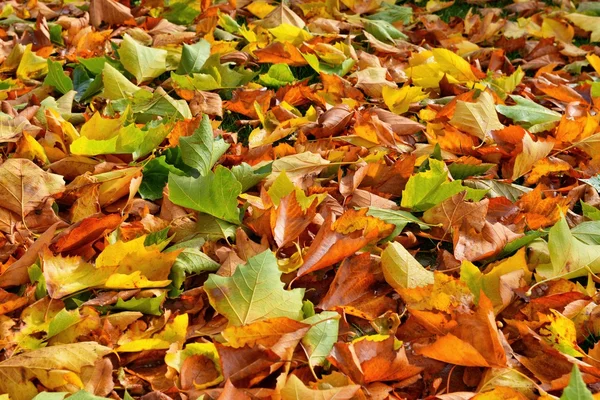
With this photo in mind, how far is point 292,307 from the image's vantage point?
1397 millimetres

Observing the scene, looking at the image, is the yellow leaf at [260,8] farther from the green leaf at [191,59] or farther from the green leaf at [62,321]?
the green leaf at [62,321]

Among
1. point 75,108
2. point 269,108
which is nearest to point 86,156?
point 75,108

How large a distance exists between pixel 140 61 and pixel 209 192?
99 centimetres

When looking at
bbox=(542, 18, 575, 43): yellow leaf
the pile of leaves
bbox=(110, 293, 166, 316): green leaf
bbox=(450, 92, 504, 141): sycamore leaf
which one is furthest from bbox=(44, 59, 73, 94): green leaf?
bbox=(542, 18, 575, 43): yellow leaf

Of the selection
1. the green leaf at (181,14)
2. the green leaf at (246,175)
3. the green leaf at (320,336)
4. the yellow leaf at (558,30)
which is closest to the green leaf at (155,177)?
the green leaf at (246,175)

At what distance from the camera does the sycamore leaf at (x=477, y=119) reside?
6.96ft

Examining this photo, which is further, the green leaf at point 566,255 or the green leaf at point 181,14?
the green leaf at point 181,14

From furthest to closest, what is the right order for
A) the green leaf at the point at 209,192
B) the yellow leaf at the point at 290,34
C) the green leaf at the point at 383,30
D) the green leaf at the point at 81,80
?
the green leaf at the point at 383,30, the yellow leaf at the point at 290,34, the green leaf at the point at 81,80, the green leaf at the point at 209,192

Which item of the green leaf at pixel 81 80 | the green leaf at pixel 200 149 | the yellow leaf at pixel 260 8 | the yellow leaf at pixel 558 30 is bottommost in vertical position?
the yellow leaf at pixel 558 30

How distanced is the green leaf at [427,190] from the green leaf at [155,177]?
58 centimetres

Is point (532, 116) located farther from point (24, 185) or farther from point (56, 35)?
point (56, 35)

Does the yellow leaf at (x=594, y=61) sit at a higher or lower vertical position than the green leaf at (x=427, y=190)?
lower

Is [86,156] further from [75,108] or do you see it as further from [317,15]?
[317,15]

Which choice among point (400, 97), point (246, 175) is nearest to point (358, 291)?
point (246, 175)
